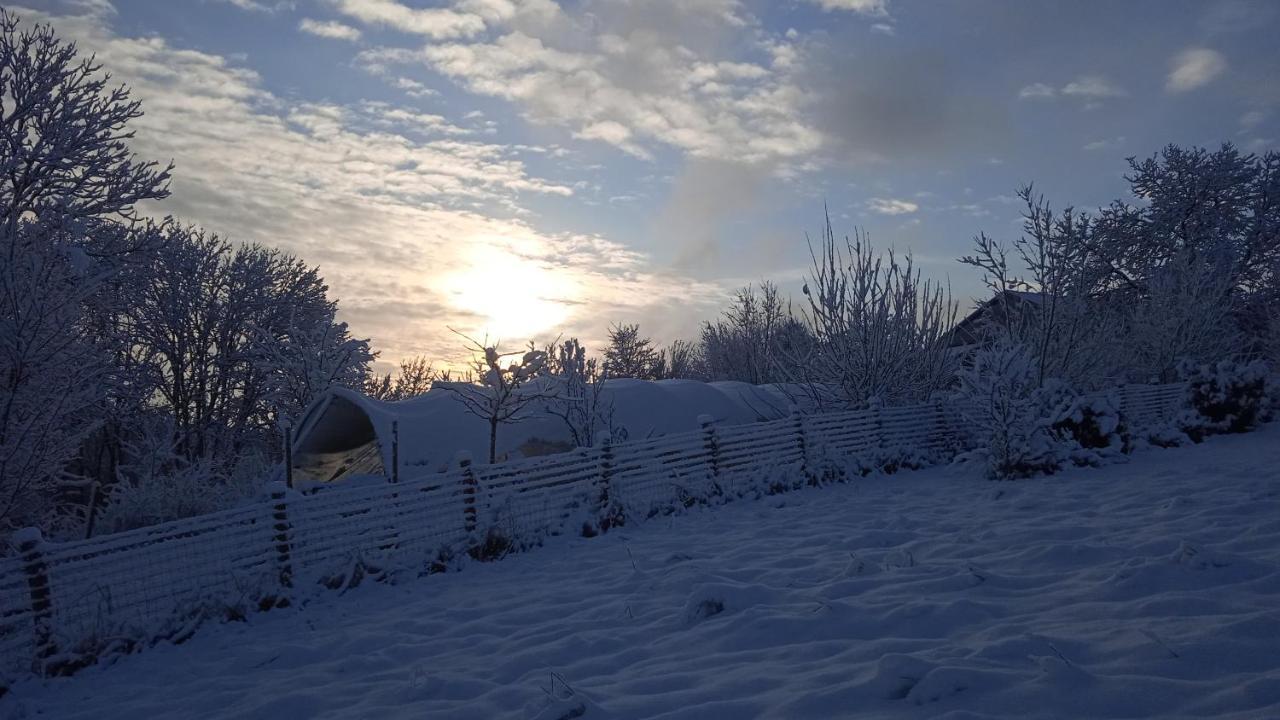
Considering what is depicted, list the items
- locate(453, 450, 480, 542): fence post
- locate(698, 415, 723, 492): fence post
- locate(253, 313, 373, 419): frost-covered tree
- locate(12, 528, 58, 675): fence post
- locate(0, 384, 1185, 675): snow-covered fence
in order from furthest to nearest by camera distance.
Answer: locate(253, 313, 373, 419): frost-covered tree
locate(698, 415, 723, 492): fence post
locate(453, 450, 480, 542): fence post
locate(0, 384, 1185, 675): snow-covered fence
locate(12, 528, 58, 675): fence post

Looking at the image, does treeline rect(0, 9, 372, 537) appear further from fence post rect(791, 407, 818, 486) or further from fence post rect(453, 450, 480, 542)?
fence post rect(791, 407, 818, 486)

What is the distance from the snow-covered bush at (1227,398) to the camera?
1617cm

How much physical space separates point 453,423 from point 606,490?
6840mm

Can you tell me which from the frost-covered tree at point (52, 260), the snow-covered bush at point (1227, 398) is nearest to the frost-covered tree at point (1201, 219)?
the snow-covered bush at point (1227, 398)

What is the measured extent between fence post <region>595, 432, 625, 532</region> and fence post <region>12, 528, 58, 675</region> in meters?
5.50

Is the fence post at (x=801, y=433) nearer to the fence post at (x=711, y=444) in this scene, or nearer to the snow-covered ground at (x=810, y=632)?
the fence post at (x=711, y=444)

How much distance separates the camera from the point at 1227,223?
33.8 metres

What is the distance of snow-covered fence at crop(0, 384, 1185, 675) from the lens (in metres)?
5.93

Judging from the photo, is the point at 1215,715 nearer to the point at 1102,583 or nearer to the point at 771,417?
the point at 1102,583

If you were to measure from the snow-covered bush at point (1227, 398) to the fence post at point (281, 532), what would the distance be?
17.0 metres

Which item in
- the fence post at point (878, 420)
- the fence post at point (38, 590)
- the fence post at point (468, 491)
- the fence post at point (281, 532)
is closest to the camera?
the fence post at point (38, 590)

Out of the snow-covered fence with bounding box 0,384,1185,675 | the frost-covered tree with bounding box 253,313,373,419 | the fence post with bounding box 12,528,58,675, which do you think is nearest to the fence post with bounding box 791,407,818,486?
the snow-covered fence with bounding box 0,384,1185,675

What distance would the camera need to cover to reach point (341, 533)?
25.6ft

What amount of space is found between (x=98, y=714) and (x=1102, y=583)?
6453mm
